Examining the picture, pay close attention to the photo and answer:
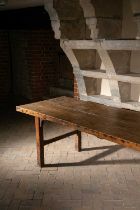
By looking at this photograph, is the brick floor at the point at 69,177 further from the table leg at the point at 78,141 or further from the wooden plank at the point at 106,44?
the wooden plank at the point at 106,44

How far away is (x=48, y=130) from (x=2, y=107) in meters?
2.44

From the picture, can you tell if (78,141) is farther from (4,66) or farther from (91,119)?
(4,66)

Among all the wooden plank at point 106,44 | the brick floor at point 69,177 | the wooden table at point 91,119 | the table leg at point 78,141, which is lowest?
the brick floor at point 69,177

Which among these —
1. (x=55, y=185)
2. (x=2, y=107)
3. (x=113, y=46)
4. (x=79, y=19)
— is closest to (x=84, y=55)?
(x=79, y=19)

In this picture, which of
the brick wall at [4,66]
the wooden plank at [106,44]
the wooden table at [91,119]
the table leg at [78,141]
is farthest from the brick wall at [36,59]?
the table leg at [78,141]

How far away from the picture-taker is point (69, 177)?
4.09 meters

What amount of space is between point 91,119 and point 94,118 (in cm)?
6

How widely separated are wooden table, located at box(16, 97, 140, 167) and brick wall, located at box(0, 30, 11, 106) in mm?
4418

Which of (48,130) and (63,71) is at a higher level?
(63,71)

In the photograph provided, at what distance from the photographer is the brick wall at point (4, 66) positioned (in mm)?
8672

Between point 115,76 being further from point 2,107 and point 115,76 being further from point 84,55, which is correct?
point 2,107

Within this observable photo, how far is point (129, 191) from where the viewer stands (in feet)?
12.2

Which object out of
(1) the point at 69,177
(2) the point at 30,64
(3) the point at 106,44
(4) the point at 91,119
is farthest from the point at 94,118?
(2) the point at 30,64

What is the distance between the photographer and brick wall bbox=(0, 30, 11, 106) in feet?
28.5
